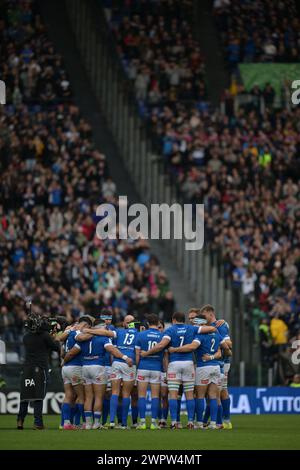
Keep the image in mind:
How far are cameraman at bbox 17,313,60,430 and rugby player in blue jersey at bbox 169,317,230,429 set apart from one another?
8.06 feet

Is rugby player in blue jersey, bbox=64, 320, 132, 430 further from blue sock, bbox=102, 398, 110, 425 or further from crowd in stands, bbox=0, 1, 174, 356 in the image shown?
crowd in stands, bbox=0, 1, 174, 356

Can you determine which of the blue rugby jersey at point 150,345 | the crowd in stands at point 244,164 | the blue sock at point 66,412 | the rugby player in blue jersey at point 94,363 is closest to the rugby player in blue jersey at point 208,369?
the blue rugby jersey at point 150,345

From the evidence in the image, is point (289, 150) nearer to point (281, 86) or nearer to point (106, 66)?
point (281, 86)

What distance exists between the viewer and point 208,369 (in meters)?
28.2

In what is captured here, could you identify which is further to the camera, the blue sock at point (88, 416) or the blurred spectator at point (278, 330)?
the blurred spectator at point (278, 330)

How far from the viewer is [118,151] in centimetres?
4747

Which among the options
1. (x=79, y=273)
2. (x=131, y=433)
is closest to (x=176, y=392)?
(x=131, y=433)

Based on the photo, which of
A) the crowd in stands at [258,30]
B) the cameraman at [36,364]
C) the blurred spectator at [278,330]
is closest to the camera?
the cameraman at [36,364]

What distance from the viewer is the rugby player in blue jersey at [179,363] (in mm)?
28016

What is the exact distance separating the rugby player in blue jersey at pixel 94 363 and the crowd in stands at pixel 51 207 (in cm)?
1006

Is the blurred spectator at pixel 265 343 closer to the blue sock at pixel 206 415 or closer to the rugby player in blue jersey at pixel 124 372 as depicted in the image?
the blue sock at pixel 206 415

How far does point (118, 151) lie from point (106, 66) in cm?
379

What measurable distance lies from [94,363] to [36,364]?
3.85ft

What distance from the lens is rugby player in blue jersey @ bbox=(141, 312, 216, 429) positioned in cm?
2802
